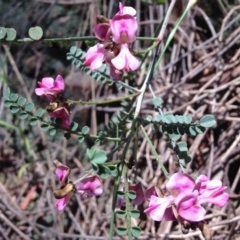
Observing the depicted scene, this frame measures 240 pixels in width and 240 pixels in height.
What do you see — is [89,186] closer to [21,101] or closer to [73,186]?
[73,186]

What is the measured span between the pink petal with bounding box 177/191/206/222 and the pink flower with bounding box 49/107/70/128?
0.31 m

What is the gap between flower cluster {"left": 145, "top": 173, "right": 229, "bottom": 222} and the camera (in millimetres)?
1005

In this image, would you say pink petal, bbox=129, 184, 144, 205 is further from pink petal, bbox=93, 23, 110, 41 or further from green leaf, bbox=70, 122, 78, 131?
pink petal, bbox=93, 23, 110, 41

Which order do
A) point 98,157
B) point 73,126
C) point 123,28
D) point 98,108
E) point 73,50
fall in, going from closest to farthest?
point 98,157 → point 123,28 → point 73,126 → point 73,50 → point 98,108

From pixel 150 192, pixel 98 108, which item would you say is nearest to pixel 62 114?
pixel 150 192

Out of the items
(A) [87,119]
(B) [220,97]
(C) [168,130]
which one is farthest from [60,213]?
(C) [168,130]

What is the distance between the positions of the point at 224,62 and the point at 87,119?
0.51 metres

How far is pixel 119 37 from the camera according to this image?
1.09m

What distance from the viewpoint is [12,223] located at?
1812 millimetres

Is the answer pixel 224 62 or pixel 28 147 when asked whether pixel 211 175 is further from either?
pixel 28 147

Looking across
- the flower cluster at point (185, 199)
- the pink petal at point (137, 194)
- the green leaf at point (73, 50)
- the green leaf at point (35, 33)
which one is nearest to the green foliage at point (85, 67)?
the green leaf at point (73, 50)

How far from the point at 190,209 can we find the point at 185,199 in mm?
21

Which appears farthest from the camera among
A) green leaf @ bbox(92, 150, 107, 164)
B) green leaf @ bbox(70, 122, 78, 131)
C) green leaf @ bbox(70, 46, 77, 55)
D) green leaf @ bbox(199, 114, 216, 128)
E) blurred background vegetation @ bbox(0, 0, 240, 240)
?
blurred background vegetation @ bbox(0, 0, 240, 240)

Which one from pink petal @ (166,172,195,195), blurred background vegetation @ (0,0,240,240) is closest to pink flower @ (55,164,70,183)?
pink petal @ (166,172,195,195)
